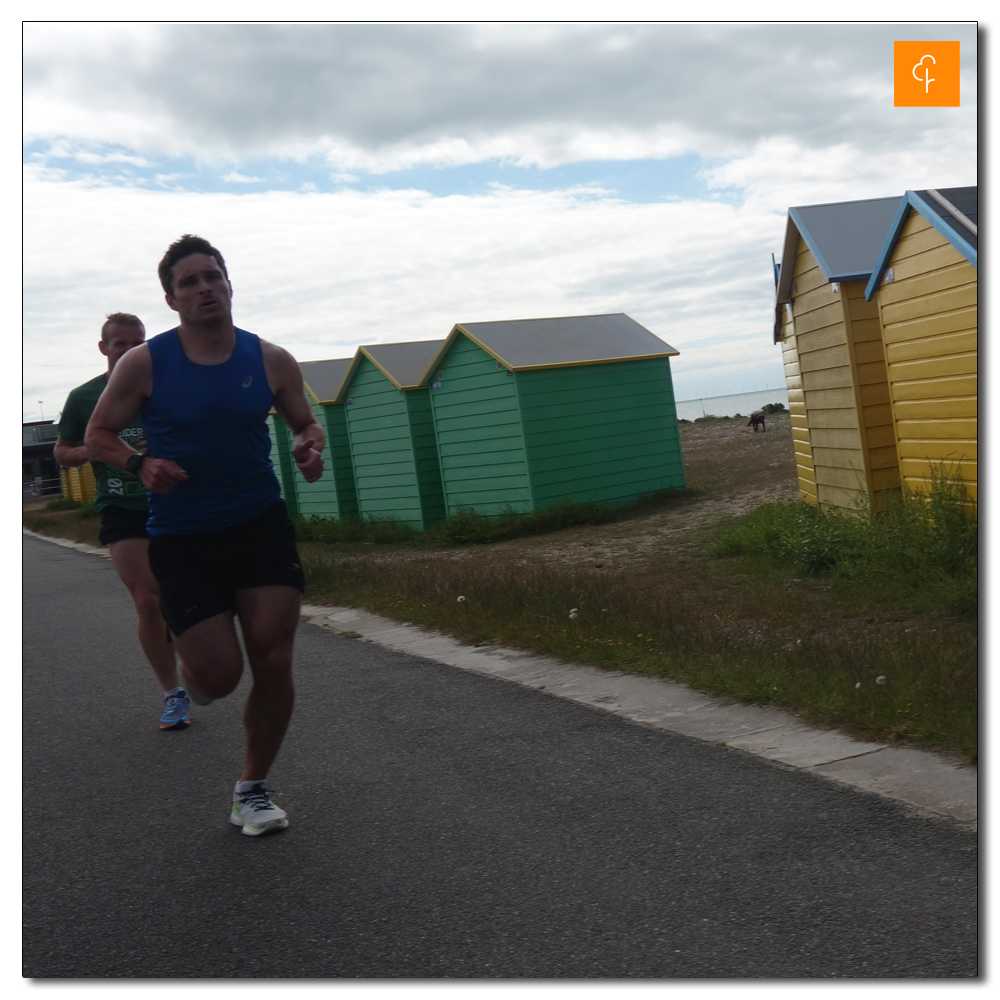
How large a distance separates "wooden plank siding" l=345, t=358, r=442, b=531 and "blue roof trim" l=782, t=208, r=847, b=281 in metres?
10.0

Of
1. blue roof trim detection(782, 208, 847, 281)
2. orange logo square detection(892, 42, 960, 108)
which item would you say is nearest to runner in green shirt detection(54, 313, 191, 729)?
orange logo square detection(892, 42, 960, 108)

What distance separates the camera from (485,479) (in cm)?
1847

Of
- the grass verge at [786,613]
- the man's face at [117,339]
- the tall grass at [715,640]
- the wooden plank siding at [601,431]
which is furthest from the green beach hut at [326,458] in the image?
the man's face at [117,339]

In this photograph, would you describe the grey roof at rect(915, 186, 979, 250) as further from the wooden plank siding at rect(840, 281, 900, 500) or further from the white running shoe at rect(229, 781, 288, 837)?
the white running shoe at rect(229, 781, 288, 837)

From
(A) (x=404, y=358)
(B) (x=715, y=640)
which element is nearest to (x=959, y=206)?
(B) (x=715, y=640)

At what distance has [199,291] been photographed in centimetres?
354

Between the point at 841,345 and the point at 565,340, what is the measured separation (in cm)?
884

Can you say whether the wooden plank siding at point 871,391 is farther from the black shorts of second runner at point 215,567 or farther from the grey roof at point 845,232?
the black shorts of second runner at point 215,567

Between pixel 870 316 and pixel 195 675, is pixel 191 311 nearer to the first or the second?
pixel 195 675

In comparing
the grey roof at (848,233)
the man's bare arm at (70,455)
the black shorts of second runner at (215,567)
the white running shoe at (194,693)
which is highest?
the grey roof at (848,233)

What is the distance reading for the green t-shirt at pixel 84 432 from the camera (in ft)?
17.3

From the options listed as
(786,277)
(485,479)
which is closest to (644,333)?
(485,479)

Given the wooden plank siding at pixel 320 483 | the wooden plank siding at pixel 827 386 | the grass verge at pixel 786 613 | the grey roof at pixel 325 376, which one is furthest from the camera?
the grey roof at pixel 325 376

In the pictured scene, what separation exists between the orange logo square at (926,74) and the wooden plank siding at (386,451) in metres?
16.9
